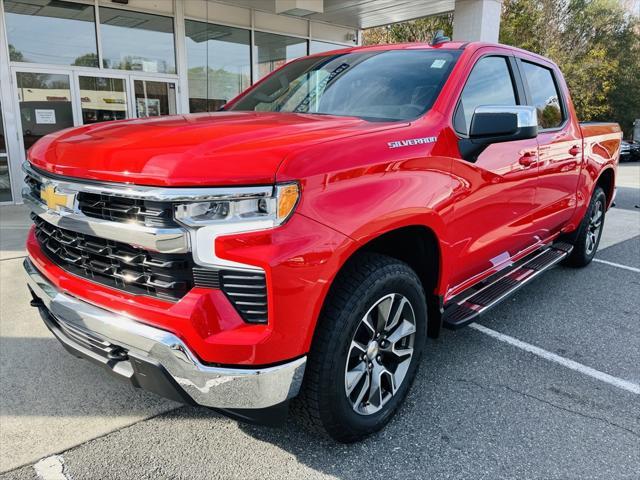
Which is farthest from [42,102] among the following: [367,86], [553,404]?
[553,404]

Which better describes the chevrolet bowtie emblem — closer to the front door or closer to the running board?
the front door

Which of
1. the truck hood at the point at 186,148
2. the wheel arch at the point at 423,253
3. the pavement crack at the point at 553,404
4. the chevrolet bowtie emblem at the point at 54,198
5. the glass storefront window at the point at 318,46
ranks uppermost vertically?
the glass storefront window at the point at 318,46

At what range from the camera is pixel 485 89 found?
3.20 metres

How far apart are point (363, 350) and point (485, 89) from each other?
1895 mm

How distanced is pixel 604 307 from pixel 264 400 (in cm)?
361

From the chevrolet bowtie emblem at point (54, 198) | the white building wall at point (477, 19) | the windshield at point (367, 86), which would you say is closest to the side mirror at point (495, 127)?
the windshield at point (367, 86)

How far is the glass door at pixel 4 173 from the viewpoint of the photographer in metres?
8.52

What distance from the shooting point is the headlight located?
5.98 ft

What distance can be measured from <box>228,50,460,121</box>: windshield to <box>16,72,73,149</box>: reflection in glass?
683cm

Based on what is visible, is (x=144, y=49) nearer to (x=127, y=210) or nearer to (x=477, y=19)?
(x=477, y=19)

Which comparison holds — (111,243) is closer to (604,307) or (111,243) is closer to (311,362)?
(311,362)

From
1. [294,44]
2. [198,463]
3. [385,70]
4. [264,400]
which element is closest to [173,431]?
[198,463]

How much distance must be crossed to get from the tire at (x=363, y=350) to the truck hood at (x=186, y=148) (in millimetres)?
632

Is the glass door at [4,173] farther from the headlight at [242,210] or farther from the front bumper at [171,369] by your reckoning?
the headlight at [242,210]
